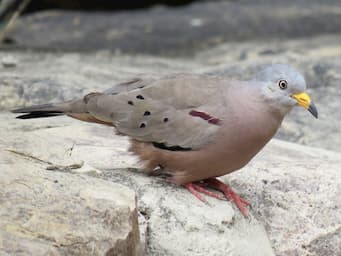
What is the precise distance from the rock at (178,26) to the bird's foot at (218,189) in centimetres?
502

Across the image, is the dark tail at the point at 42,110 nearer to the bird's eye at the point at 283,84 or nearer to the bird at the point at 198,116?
the bird at the point at 198,116

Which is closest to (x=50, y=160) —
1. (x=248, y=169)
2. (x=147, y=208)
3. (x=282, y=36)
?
(x=147, y=208)

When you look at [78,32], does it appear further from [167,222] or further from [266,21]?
[167,222]

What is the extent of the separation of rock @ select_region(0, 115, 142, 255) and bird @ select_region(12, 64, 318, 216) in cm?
55

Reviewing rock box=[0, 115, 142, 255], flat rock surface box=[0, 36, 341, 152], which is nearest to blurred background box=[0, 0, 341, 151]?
flat rock surface box=[0, 36, 341, 152]

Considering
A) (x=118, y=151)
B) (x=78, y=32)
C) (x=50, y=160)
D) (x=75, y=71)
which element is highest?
(x=50, y=160)

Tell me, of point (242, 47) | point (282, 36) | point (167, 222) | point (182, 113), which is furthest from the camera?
point (282, 36)

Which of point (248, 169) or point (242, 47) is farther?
point (242, 47)

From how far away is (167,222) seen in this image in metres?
3.63

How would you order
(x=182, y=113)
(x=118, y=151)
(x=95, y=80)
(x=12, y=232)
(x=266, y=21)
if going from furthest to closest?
(x=266, y=21) < (x=95, y=80) < (x=118, y=151) < (x=182, y=113) < (x=12, y=232)

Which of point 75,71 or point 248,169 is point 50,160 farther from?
point 75,71

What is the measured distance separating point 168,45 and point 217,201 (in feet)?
18.7

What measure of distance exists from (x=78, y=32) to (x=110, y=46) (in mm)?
955

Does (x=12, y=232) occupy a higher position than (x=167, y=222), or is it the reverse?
(x=12, y=232)
